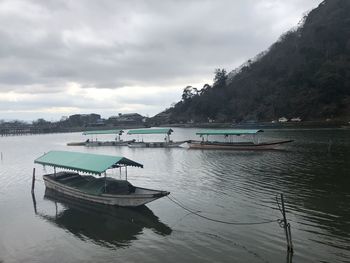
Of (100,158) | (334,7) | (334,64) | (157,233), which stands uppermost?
(334,7)

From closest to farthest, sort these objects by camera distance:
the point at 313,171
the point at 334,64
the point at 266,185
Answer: the point at 266,185
the point at 313,171
the point at 334,64

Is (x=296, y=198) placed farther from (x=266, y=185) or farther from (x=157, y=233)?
(x=157, y=233)

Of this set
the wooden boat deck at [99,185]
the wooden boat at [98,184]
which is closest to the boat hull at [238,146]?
the wooden boat at [98,184]

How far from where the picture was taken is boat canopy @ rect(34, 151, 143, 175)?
92.4 ft

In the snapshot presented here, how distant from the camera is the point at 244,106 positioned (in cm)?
15462

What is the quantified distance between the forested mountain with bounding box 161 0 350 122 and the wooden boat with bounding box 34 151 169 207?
9809cm

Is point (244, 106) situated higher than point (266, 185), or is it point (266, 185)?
point (244, 106)

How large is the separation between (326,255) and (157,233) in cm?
936

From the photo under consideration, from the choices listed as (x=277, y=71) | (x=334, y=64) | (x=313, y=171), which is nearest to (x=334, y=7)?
(x=277, y=71)

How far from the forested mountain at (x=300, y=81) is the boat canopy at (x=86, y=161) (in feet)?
320

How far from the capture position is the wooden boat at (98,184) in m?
26.2

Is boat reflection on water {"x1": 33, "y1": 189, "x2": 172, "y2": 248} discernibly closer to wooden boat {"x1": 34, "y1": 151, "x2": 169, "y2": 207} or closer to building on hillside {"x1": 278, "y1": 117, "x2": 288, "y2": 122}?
wooden boat {"x1": 34, "y1": 151, "x2": 169, "y2": 207}

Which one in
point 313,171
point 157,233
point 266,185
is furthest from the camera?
point 313,171

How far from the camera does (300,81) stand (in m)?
126
